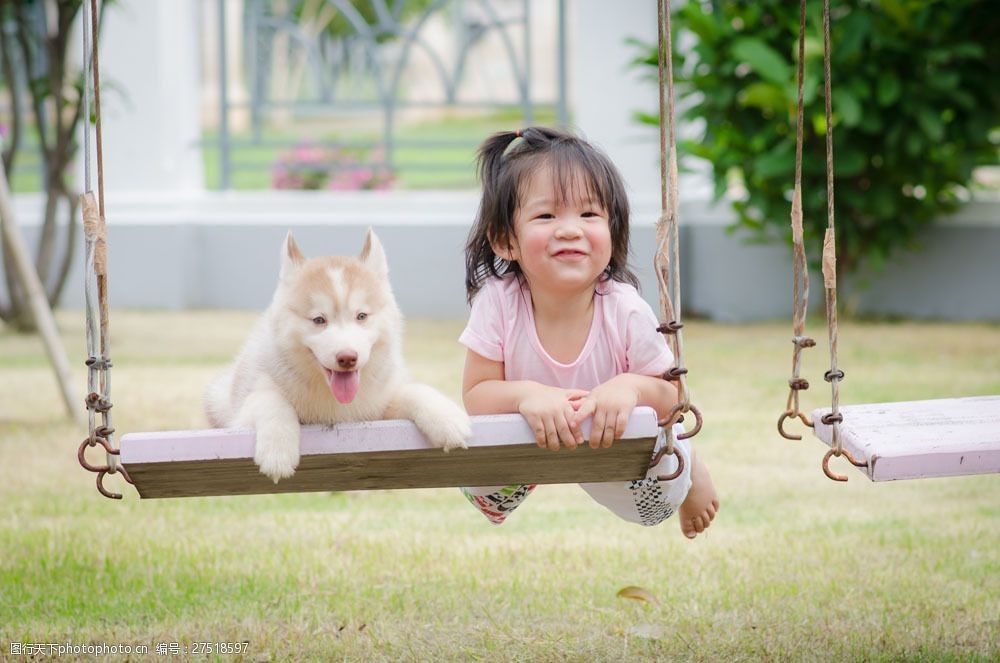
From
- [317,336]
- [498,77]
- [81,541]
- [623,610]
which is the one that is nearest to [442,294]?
[498,77]

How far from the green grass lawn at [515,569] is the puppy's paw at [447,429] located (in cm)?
84

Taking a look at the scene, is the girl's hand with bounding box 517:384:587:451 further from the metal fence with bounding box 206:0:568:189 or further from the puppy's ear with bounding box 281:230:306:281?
the metal fence with bounding box 206:0:568:189

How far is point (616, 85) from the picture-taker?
8.82 meters

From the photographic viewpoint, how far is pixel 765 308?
335 inches

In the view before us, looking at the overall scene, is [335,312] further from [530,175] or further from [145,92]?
[145,92]

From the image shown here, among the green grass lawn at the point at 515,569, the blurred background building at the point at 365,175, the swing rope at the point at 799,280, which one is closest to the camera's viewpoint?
the swing rope at the point at 799,280

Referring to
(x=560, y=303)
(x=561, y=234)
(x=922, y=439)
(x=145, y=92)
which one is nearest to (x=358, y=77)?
(x=145, y=92)

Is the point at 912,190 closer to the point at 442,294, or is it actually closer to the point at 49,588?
the point at 442,294

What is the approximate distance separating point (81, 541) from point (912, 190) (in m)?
5.78

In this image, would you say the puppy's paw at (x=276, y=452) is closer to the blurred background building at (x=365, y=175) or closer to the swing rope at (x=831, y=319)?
the swing rope at (x=831, y=319)

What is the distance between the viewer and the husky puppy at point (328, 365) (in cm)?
229

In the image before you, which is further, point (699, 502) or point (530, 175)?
point (699, 502)

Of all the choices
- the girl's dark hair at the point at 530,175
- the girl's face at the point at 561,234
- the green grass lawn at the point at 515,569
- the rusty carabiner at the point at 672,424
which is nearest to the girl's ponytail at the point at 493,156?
the girl's dark hair at the point at 530,175

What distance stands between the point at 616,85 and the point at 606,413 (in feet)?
22.2
